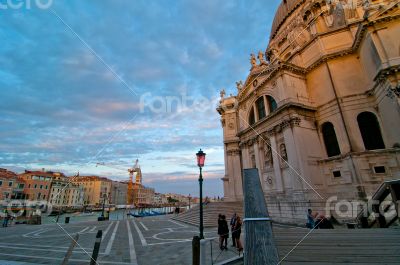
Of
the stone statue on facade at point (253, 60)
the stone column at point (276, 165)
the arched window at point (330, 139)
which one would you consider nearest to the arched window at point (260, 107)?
the stone column at point (276, 165)

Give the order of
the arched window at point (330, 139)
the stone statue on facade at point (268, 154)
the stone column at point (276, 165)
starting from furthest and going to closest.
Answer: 1. the stone statue on facade at point (268, 154)
2. the stone column at point (276, 165)
3. the arched window at point (330, 139)

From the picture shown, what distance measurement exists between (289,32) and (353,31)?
902 centimetres

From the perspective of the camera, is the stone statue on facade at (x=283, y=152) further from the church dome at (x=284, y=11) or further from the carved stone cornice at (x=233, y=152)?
the church dome at (x=284, y=11)

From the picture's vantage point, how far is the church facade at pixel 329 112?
46.0ft

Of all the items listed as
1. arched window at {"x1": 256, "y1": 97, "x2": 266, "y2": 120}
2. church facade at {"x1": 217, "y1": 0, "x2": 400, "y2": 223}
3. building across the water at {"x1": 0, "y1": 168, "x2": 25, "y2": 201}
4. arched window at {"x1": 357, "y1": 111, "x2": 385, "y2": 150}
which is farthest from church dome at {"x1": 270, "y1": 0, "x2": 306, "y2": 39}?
building across the water at {"x1": 0, "y1": 168, "x2": 25, "y2": 201}

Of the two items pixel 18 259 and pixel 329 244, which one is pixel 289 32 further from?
pixel 18 259

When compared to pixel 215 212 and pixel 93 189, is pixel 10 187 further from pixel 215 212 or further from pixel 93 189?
pixel 215 212

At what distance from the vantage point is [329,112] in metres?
18.0

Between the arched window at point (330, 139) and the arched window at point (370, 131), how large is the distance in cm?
192

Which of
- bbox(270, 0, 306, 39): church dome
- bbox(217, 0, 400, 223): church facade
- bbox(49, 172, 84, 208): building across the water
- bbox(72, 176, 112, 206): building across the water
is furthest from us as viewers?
bbox(72, 176, 112, 206): building across the water

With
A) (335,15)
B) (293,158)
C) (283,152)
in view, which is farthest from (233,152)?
(335,15)

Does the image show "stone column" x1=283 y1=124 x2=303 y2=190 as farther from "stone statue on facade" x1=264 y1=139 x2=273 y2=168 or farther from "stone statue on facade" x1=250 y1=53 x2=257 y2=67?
"stone statue on facade" x1=250 y1=53 x2=257 y2=67

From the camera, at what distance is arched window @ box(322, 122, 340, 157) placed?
17234mm

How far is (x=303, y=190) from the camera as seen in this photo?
15.7m
